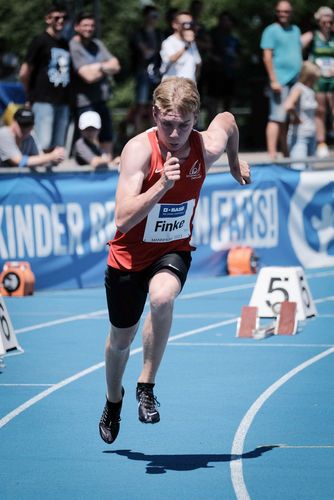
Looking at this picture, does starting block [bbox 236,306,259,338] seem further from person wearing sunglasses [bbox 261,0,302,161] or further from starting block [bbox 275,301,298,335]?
person wearing sunglasses [bbox 261,0,302,161]

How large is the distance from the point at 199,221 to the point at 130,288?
28.4 ft

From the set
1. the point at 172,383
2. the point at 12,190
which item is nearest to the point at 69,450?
the point at 172,383

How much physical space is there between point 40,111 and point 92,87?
2.51 feet

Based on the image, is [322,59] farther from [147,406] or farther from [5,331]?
[147,406]

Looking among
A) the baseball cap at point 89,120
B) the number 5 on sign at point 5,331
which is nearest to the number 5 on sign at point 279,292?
the number 5 on sign at point 5,331

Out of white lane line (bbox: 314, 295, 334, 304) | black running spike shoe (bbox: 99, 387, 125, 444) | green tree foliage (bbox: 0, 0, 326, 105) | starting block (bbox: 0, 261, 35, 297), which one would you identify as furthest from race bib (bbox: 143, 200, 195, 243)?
green tree foliage (bbox: 0, 0, 326, 105)

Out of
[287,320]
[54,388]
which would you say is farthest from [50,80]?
[54,388]

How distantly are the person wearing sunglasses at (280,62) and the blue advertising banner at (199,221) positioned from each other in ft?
3.38

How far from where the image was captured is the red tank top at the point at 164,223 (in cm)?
673

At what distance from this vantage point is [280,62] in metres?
17.2

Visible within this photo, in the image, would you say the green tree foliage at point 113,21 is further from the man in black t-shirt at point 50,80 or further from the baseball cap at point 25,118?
the baseball cap at point 25,118

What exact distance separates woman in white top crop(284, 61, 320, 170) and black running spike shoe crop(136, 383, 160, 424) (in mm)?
9995

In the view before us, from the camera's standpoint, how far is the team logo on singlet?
675cm

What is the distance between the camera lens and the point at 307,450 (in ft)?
23.4
